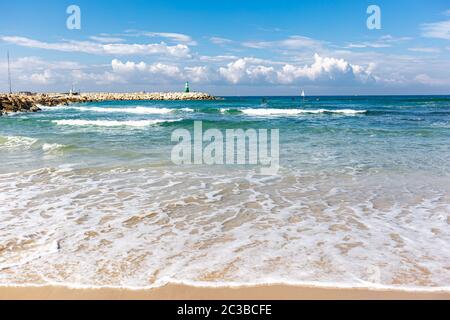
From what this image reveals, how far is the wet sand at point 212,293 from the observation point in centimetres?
381

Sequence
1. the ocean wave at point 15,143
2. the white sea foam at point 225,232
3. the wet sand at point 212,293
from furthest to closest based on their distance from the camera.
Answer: the ocean wave at point 15,143 < the white sea foam at point 225,232 < the wet sand at point 212,293

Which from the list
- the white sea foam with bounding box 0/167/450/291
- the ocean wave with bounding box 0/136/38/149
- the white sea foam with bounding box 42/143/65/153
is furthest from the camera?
the ocean wave with bounding box 0/136/38/149

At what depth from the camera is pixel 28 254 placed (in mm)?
4805

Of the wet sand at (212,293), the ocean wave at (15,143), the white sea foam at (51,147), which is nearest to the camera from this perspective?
the wet sand at (212,293)

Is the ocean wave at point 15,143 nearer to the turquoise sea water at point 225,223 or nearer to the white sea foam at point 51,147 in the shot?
the white sea foam at point 51,147

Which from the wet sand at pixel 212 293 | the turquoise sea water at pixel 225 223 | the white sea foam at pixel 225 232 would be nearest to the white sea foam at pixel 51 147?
the turquoise sea water at pixel 225 223

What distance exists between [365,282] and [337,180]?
509cm

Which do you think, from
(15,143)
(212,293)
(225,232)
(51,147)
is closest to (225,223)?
(225,232)

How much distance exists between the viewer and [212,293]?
3912 mm

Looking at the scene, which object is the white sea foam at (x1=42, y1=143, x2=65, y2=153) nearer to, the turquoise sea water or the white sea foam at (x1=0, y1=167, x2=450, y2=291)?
the turquoise sea water

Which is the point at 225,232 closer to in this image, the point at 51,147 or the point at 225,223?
the point at 225,223

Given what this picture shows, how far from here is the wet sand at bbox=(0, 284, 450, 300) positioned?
3812 millimetres

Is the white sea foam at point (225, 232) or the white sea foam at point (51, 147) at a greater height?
the white sea foam at point (51, 147)

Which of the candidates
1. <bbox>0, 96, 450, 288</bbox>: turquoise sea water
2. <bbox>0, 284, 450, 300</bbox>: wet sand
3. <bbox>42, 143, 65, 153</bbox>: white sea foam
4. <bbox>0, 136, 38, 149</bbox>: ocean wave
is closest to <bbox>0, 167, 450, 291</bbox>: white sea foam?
<bbox>0, 96, 450, 288</bbox>: turquoise sea water
